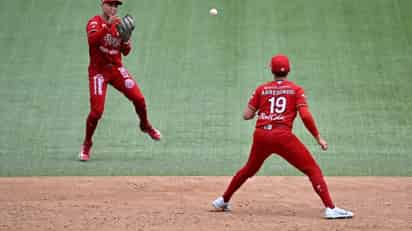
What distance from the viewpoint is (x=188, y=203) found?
906 centimetres

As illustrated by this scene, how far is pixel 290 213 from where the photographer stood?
337 inches

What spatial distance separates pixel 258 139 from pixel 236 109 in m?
4.87

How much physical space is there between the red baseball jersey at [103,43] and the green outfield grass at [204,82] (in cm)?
133

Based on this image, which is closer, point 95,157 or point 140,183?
point 140,183

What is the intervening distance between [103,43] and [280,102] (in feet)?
10.6

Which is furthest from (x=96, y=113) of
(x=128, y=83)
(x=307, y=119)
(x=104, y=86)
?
(x=307, y=119)

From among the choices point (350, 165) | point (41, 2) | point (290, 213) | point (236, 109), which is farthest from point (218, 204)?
point (41, 2)

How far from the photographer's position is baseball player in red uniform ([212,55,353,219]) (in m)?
8.06

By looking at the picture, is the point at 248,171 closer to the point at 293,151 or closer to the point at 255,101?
the point at 293,151

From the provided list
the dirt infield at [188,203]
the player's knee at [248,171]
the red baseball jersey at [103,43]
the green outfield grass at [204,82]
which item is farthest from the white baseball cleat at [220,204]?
the red baseball jersey at [103,43]

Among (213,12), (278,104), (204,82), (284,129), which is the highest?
(213,12)

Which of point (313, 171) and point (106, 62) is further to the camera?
point (106, 62)

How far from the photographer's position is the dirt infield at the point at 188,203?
25.9 ft

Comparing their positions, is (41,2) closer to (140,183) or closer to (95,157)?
(95,157)
